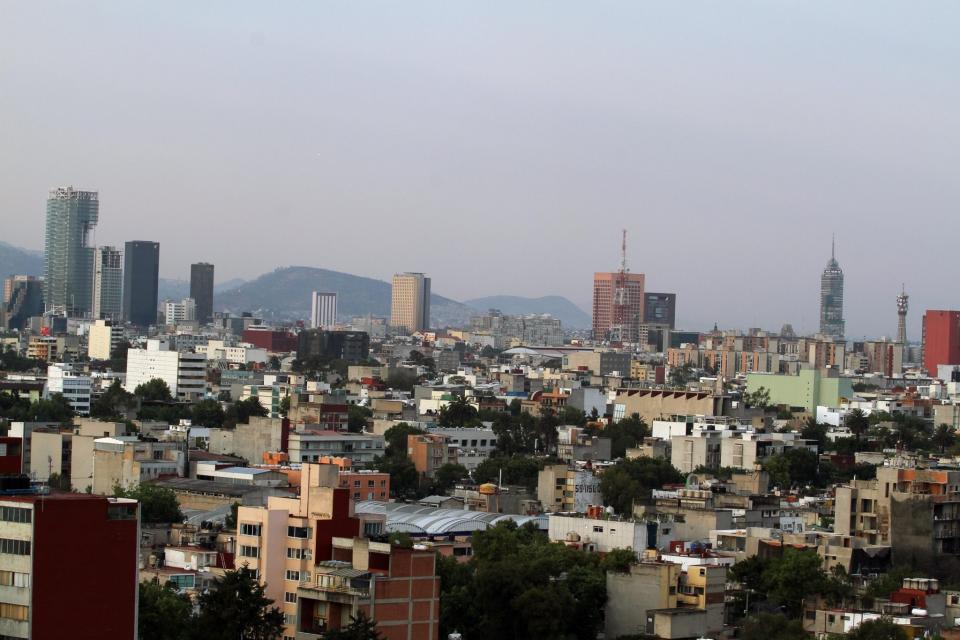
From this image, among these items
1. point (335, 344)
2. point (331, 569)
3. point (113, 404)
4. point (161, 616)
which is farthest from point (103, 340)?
point (161, 616)

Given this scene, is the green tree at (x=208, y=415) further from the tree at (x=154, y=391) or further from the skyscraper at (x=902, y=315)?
the skyscraper at (x=902, y=315)

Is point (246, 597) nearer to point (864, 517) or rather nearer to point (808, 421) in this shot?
point (864, 517)

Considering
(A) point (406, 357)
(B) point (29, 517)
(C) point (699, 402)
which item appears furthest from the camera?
(A) point (406, 357)

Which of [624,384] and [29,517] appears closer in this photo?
[29,517]

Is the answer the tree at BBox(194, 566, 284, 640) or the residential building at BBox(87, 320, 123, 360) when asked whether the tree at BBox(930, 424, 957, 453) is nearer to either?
the tree at BBox(194, 566, 284, 640)

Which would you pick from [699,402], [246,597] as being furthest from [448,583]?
[699,402]

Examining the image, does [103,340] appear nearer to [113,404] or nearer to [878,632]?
[113,404]

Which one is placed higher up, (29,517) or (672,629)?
(29,517)
